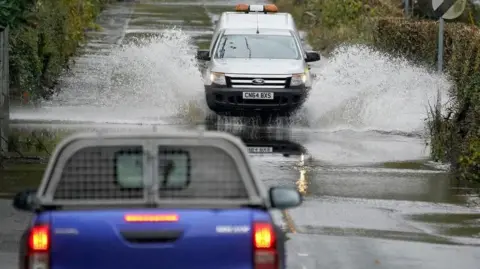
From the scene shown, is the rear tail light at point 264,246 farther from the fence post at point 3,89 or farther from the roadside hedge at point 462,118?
the fence post at point 3,89

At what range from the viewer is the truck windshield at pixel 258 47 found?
68.7ft

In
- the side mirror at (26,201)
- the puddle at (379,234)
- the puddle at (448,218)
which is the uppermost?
the side mirror at (26,201)

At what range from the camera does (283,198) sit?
745 centimetres

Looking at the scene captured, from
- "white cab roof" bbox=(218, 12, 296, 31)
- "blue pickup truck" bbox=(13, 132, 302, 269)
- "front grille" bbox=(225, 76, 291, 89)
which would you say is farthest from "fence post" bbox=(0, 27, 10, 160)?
"blue pickup truck" bbox=(13, 132, 302, 269)

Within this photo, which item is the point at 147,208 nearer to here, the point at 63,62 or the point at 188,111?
the point at 188,111

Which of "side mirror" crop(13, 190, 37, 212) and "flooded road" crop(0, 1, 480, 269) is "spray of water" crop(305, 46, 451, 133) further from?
"side mirror" crop(13, 190, 37, 212)

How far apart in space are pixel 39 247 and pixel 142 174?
2.49 ft

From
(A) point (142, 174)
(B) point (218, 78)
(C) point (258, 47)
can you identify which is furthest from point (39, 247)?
(C) point (258, 47)

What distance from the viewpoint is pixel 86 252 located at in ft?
21.9

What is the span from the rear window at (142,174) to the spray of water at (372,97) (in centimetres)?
1261

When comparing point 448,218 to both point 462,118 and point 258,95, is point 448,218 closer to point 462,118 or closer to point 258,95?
point 462,118

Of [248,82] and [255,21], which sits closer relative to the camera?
[248,82]

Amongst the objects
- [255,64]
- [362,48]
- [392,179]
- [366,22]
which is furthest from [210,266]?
[366,22]

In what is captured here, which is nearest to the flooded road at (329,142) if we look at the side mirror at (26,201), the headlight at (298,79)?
the headlight at (298,79)
